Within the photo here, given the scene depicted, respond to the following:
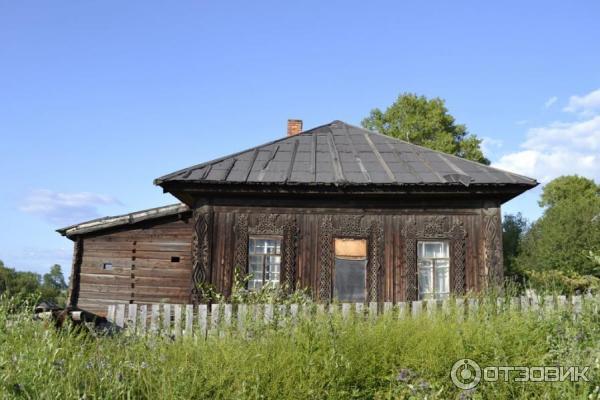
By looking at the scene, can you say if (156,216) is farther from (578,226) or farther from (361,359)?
(578,226)

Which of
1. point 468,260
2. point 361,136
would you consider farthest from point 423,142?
point 468,260

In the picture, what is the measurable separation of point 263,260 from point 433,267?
4.08 meters

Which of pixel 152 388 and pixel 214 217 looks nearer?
pixel 152 388

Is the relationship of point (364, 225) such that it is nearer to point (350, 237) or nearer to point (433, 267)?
point (350, 237)

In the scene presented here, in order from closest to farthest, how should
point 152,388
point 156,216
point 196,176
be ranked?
point 152,388, point 196,176, point 156,216

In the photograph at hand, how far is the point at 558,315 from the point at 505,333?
0.73 m

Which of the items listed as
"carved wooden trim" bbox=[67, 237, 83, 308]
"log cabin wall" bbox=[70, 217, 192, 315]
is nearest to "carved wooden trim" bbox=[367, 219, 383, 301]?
"log cabin wall" bbox=[70, 217, 192, 315]

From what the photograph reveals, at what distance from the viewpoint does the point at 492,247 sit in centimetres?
1220

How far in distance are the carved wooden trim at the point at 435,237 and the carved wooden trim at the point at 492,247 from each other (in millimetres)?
486

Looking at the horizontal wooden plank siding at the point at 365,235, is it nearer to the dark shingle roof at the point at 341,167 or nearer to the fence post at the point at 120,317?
the dark shingle roof at the point at 341,167

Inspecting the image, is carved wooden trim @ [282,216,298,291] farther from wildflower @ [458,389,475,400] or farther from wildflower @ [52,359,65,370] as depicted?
wildflower @ [52,359,65,370]

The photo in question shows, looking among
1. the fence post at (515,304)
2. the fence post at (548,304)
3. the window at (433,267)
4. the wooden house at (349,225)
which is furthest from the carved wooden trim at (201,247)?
the fence post at (548,304)

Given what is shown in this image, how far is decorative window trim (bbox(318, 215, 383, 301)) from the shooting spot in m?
12.3

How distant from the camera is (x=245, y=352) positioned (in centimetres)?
509
